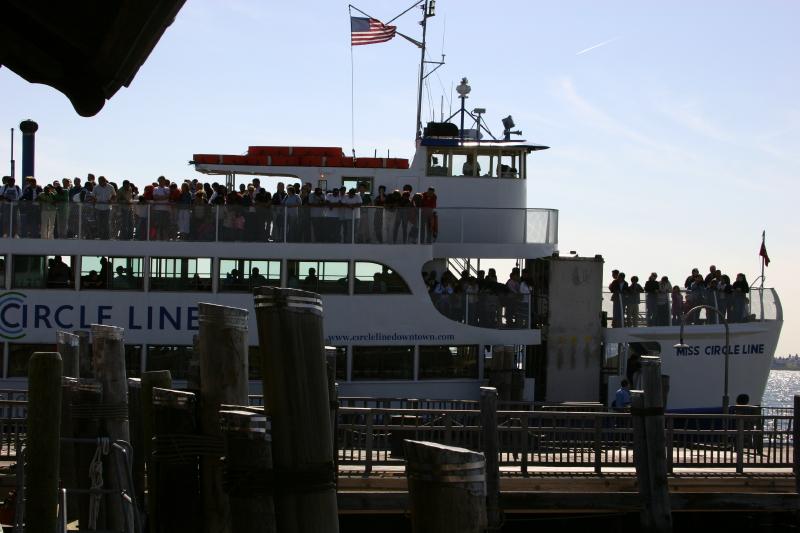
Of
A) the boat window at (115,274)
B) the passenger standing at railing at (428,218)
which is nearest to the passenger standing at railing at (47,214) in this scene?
the boat window at (115,274)

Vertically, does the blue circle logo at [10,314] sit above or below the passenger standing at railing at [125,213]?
below

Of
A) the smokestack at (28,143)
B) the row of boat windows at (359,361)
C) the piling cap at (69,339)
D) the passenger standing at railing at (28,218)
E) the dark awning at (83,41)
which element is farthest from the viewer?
the smokestack at (28,143)

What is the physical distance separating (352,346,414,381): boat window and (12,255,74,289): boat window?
607cm

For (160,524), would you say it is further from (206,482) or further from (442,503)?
(442,503)

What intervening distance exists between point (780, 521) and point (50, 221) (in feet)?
49.3

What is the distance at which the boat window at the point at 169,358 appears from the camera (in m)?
23.9

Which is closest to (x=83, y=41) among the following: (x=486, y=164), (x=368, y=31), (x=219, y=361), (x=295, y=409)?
(x=295, y=409)

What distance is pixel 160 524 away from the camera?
7.25 meters

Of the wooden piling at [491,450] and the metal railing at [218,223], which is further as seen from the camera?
the metal railing at [218,223]

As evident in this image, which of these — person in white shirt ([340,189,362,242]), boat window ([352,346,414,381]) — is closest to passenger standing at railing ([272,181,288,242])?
person in white shirt ([340,189,362,242])

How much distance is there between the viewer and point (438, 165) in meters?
27.8

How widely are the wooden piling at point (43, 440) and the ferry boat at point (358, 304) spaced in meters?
16.7

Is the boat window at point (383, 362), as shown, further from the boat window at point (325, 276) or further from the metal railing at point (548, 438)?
the metal railing at point (548, 438)

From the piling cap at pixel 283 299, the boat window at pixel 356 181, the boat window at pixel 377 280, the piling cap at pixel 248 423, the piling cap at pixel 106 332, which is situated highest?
the boat window at pixel 356 181
